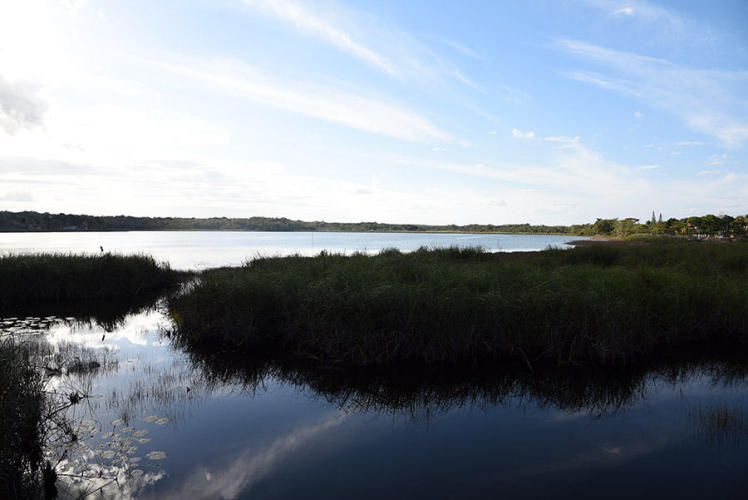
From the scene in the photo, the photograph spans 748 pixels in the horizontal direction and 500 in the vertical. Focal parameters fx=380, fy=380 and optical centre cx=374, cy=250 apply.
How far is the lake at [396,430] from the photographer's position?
575cm

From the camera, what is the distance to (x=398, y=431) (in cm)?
736

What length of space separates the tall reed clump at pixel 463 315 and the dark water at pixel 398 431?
0.84 m

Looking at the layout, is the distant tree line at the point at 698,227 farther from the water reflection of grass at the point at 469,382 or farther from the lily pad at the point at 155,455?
the lily pad at the point at 155,455

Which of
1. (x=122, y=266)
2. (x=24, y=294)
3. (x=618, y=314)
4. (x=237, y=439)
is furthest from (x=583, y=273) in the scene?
(x=24, y=294)

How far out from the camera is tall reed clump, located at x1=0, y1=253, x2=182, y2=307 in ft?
63.8

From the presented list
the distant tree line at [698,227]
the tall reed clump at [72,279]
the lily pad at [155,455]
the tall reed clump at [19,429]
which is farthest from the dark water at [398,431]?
the distant tree line at [698,227]

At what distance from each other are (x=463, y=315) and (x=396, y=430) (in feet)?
13.3

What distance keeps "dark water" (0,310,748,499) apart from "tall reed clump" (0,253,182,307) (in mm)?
11815

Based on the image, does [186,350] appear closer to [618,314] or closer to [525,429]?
[525,429]

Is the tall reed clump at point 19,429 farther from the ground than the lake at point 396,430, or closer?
farther from the ground

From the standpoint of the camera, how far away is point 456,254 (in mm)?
25484

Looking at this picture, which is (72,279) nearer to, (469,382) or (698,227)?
(469,382)

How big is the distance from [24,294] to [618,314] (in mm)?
26199

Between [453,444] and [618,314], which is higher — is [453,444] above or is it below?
below
